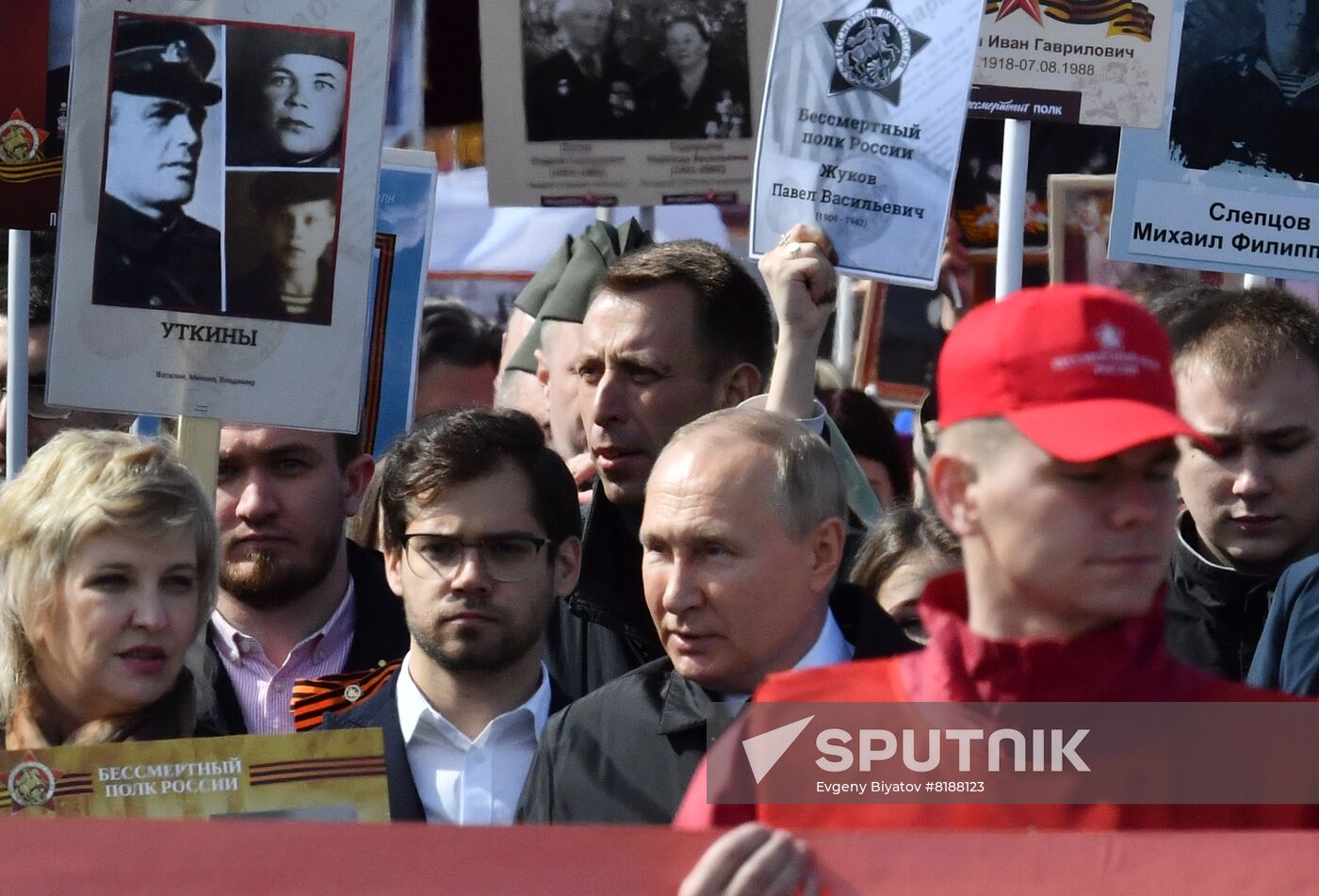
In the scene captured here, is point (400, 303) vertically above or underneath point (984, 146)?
underneath

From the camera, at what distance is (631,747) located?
125 inches

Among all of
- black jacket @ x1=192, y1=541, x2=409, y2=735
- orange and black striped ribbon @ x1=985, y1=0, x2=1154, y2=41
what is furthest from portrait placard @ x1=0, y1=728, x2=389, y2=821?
orange and black striped ribbon @ x1=985, y1=0, x2=1154, y2=41

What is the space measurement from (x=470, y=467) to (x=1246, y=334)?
1.43 m

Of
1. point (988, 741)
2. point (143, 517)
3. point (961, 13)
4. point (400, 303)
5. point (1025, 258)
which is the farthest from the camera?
point (1025, 258)

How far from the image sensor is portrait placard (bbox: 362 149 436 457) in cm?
466

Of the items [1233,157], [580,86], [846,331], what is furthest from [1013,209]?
[846,331]

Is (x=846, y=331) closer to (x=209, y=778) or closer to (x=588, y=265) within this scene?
(x=588, y=265)

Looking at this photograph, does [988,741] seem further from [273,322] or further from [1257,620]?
[273,322]

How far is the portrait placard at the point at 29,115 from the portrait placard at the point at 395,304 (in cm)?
75

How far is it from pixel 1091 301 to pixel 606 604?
198cm

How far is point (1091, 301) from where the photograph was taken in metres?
2.15

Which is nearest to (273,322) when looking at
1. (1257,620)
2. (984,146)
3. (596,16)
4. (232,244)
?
(232,244)

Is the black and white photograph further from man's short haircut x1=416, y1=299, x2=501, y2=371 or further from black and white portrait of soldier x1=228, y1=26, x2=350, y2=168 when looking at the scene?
man's short haircut x1=416, y1=299, x2=501, y2=371

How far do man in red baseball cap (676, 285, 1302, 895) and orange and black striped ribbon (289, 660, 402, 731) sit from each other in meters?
1.68
